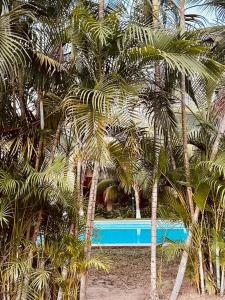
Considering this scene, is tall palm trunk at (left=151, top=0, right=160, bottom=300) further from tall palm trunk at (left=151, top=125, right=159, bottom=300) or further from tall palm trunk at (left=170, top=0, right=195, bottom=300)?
tall palm trunk at (left=170, top=0, right=195, bottom=300)

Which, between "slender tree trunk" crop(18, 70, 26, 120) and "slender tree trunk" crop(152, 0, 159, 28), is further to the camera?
"slender tree trunk" crop(152, 0, 159, 28)

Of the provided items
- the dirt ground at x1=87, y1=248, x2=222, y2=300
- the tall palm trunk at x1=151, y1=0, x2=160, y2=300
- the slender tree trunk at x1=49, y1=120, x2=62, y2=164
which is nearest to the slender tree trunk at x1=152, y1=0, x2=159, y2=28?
the tall palm trunk at x1=151, y1=0, x2=160, y2=300

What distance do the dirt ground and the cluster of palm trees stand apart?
0.63 m

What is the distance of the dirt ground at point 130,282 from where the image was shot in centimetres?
625

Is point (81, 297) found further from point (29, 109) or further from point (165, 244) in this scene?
point (29, 109)

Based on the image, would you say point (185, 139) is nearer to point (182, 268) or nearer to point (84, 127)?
point (182, 268)

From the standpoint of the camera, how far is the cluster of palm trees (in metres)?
4.36

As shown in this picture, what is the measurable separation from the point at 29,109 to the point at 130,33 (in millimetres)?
1834

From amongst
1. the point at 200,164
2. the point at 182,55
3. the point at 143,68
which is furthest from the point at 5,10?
the point at 200,164

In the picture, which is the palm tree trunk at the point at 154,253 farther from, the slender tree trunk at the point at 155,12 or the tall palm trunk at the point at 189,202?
the slender tree trunk at the point at 155,12

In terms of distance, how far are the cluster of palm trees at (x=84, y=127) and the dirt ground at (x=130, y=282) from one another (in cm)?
63

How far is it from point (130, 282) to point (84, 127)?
Answer: 13.6 ft

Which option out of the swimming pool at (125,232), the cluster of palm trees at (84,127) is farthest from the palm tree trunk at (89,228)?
the swimming pool at (125,232)

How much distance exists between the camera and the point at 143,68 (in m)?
4.81
